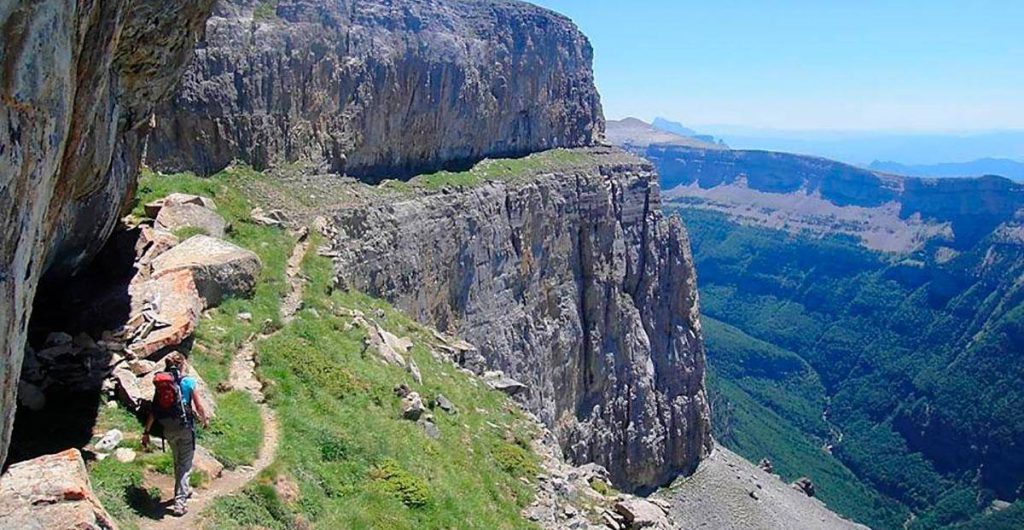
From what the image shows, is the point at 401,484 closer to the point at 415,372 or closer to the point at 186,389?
the point at 186,389

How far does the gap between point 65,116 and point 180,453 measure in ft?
23.6

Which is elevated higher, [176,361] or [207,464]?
[176,361]

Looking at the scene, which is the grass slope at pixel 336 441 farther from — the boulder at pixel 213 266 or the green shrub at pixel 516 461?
the boulder at pixel 213 266

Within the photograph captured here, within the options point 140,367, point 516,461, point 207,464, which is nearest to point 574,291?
point 516,461

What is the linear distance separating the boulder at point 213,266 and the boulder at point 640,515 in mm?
14563

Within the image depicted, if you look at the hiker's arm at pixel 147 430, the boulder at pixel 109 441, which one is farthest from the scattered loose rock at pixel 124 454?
the hiker's arm at pixel 147 430

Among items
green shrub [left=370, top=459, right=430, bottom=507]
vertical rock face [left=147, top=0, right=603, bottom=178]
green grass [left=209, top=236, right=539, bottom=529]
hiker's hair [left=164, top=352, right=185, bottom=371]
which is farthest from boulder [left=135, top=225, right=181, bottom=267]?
vertical rock face [left=147, top=0, right=603, bottom=178]

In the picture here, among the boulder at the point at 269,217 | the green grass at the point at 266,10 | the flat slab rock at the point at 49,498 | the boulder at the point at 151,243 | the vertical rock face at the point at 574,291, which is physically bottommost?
the vertical rock face at the point at 574,291

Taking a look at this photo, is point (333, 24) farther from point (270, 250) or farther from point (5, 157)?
point (5, 157)

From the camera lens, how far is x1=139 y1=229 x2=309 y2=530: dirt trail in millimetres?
14680

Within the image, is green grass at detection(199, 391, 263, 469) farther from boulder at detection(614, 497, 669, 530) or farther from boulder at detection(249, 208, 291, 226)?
boulder at detection(249, 208, 291, 226)

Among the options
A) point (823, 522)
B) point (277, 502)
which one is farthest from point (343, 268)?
point (823, 522)

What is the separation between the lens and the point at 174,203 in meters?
29.8

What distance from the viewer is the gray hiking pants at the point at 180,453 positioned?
49.0 feet
